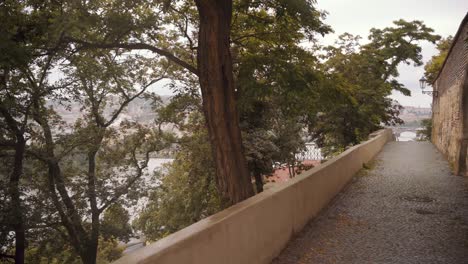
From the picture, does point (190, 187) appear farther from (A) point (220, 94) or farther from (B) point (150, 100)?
(A) point (220, 94)

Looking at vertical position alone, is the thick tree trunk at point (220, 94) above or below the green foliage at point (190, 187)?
above

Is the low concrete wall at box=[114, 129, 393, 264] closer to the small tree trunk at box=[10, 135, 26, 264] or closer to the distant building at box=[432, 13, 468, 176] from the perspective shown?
the distant building at box=[432, 13, 468, 176]

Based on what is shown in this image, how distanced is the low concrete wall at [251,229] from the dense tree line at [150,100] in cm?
116

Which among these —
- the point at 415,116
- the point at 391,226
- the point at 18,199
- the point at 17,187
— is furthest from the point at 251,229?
the point at 415,116

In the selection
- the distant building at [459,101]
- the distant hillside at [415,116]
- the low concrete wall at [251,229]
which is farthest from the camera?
the distant hillside at [415,116]

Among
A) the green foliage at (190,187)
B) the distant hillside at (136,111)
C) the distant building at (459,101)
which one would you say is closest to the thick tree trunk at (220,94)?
the green foliage at (190,187)

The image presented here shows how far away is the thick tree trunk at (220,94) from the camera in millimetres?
6062

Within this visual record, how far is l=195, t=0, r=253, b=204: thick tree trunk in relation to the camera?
6.06 meters

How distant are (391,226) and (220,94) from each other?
3.71 m

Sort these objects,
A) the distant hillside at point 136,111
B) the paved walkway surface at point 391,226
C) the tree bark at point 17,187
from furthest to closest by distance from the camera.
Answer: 1. the distant hillside at point 136,111
2. the tree bark at point 17,187
3. the paved walkway surface at point 391,226

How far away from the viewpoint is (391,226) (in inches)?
234

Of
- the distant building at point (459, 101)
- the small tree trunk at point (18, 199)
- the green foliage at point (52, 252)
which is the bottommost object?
the green foliage at point (52, 252)

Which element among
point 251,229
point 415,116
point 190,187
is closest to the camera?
point 251,229

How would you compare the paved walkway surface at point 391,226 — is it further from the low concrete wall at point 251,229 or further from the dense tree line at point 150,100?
the dense tree line at point 150,100
